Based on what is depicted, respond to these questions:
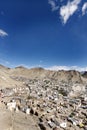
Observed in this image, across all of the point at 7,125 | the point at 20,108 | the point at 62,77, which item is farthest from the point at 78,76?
the point at 7,125

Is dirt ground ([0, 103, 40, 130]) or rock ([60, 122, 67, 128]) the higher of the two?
dirt ground ([0, 103, 40, 130])

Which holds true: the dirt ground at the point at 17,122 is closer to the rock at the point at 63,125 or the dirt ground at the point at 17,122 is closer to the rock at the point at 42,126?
the rock at the point at 42,126

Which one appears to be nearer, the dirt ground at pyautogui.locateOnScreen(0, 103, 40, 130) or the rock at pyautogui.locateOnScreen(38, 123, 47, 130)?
the dirt ground at pyautogui.locateOnScreen(0, 103, 40, 130)

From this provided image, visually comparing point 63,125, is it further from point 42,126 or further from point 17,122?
point 17,122

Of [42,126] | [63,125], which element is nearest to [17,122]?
[42,126]

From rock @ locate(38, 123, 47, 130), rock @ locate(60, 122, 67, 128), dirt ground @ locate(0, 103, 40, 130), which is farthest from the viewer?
rock @ locate(60, 122, 67, 128)

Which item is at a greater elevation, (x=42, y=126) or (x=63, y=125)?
(x=42, y=126)

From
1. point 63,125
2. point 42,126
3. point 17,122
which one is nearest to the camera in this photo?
point 42,126

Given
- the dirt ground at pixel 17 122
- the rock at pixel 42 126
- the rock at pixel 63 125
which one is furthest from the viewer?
the rock at pixel 63 125

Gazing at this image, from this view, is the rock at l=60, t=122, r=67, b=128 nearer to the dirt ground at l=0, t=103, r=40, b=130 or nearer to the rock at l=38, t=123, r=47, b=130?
the rock at l=38, t=123, r=47, b=130

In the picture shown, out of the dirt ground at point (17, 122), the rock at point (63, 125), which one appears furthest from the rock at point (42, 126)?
the rock at point (63, 125)

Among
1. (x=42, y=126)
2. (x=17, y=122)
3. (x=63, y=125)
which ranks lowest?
(x=63, y=125)

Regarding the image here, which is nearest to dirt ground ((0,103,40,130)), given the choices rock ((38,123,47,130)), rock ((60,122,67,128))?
rock ((38,123,47,130))
